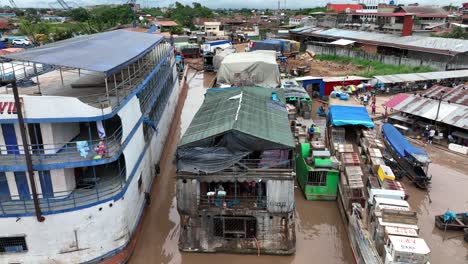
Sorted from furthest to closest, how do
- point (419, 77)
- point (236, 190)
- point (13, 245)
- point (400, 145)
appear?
point (419, 77)
point (400, 145)
point (236, 190)
point (13, 245)

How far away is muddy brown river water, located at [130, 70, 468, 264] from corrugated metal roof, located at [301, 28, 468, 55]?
27.7 metres

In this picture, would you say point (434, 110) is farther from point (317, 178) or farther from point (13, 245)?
point (13, 245)

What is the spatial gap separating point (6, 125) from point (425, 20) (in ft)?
252

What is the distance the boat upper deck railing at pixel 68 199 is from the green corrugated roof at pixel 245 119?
335cm

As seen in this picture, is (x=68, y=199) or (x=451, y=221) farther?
Result: (x=451, y=221)

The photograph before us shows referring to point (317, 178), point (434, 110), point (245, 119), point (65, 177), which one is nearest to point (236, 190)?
point (245, 119)

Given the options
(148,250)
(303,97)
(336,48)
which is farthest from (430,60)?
(148,250)

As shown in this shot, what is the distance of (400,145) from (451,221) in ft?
20.7

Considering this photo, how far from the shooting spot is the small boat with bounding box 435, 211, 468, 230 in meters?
16.0

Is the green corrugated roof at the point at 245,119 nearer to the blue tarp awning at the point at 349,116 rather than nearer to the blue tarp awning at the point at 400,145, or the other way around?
the blue tarp awning at the point at 349,116

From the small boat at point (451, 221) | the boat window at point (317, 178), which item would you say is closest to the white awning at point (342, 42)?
the boat window at point (317, 178)

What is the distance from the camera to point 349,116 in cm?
2222

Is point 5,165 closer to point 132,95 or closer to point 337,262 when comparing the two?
point 132,95

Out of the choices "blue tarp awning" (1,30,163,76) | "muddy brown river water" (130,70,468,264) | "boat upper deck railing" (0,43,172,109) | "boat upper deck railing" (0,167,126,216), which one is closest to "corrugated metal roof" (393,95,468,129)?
"muddy brown river water" (130,70,468,264)
